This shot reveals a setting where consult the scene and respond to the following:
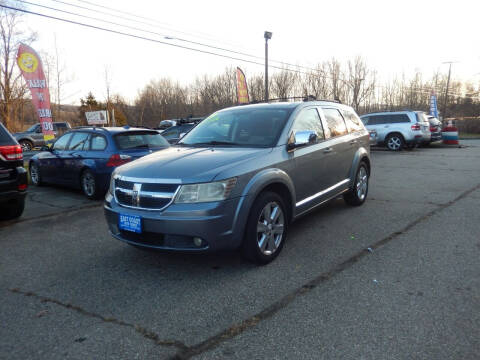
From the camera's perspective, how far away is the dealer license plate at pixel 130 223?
3.53 m

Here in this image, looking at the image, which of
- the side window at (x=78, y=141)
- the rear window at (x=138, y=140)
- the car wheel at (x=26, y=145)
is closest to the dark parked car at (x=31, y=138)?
the car wheel at (x=26, y=145)

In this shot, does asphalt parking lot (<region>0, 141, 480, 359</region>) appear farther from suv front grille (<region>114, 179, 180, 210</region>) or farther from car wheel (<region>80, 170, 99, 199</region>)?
car wheel (<region>80, 170, 99, 199</region>)

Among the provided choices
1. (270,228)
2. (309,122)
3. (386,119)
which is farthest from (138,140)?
(386,119)

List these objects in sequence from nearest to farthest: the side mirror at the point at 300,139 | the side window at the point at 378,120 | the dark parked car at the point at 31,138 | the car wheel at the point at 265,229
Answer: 1. the car wheel at the point at 265,229
2. the side mirror at the point at 300,139
3. the side window at the point at 378,120
4. the dark parked car at the point at 31,138

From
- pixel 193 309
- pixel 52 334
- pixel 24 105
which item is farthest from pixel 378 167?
pixel 24 105

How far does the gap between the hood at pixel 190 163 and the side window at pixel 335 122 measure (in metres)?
1.77

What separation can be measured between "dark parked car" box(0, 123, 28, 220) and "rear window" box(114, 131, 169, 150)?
7.15 ft

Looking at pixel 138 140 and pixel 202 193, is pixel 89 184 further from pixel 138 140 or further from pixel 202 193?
pixel 202 193

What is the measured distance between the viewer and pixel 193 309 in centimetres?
302

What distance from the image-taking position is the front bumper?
333 centimetres

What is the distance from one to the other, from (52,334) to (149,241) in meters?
1.13

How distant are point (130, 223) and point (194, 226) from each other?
721 millimetres

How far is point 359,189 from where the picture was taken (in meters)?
6.41

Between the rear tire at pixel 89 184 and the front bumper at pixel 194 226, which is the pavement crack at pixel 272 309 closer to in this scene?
the front bumper at pixel 194 226
